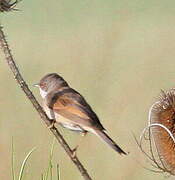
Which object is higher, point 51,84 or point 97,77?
point 51,84

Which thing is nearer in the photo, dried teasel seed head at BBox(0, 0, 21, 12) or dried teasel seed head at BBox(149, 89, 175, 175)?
dried teasel seed head at BBox(0, 0, 21, 12)

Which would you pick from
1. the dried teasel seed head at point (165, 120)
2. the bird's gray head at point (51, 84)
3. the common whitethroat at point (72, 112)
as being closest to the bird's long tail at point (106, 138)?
the common whitethroat at point (72, 112)

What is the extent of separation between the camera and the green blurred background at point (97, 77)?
17.2 ft

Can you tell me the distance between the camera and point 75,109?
126 inches

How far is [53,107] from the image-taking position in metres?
3.26

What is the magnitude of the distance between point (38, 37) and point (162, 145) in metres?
3.48

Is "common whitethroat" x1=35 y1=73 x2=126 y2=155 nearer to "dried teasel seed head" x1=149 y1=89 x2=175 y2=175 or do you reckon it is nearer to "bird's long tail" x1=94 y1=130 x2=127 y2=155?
"bird's long tail" x1=94 y1=130 x2=127 y2=155

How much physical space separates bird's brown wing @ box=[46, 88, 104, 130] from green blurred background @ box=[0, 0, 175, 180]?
1.43m

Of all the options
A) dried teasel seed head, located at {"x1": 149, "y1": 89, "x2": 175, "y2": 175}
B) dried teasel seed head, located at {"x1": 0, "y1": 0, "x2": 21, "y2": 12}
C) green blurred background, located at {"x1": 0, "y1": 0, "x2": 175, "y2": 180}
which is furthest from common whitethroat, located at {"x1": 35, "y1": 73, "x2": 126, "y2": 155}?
green blurred background, located at {"x1": 0, "y1": 0, "x2": 175, "y2": 180}

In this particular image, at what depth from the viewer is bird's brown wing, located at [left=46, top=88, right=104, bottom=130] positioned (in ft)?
10.4

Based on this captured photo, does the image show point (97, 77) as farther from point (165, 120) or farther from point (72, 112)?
point (72, 112)

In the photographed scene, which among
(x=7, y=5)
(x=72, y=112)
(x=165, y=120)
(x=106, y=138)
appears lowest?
(x=165, y=120)

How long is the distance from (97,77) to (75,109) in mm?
2539

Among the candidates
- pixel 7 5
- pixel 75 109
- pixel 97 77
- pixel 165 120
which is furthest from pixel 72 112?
pixel 97 77
